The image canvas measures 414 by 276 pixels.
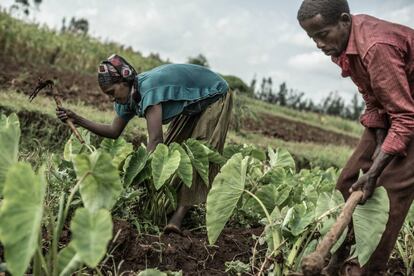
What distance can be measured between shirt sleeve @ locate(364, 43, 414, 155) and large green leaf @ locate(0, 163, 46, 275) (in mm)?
1186

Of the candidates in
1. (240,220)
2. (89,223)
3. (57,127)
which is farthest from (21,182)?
(57,127)

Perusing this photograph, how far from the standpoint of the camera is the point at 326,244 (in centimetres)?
178

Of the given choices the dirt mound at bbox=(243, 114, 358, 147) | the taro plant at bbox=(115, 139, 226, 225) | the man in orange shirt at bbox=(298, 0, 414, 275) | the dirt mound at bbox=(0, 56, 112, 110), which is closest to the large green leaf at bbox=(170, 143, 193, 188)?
the taro plant at bbox=(115, 139, 226, 225)

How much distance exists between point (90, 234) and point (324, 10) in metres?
1.17

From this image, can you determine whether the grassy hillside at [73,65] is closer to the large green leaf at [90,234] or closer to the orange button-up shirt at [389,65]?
the orange button-up shirt at [389,65]

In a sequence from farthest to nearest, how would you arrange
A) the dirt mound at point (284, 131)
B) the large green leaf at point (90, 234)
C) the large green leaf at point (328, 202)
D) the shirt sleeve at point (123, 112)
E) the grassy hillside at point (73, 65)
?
the dirt mound at point (284, 131), the grassy hillside at point (73, 65), the shirt sleeve at point (123, 112), the large green leaf at point (328, 202), the large green leaf at point (90, 234)

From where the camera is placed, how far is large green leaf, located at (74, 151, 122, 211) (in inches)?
64.7

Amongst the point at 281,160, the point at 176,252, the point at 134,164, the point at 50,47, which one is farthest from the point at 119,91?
the point at 50,47

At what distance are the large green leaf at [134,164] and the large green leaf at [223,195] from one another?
0.52 metres

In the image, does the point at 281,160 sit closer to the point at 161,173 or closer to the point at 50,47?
the point at 161,173

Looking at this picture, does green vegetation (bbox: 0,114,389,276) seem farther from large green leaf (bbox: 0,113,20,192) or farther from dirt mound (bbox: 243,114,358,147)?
dirt mound (bbox: 243,114,358,147)

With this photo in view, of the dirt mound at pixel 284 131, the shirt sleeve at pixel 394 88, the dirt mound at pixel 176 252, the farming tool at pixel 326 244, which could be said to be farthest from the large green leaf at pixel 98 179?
the dirt mound at pixel 284 131

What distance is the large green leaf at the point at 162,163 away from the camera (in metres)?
2.56

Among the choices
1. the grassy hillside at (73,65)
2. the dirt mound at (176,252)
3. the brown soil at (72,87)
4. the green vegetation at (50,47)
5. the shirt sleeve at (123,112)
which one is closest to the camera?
the dirt mound at (176,252)
